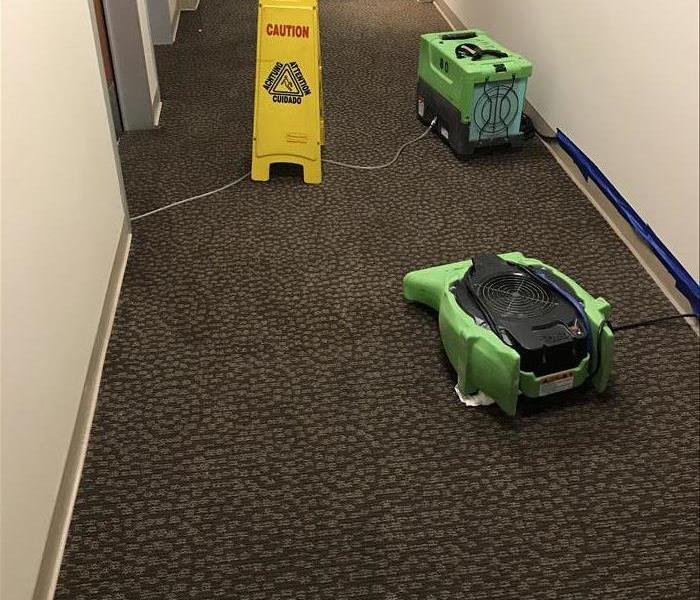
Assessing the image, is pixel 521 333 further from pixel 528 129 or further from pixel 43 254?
pixel 528 129

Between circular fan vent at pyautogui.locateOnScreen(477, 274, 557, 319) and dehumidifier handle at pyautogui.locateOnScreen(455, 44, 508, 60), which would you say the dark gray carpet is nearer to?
circular fan vent at pyautogui.locateOnScreen(477, 274, 557, 319)

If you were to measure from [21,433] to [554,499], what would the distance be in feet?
3.03

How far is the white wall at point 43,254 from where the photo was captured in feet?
3.84

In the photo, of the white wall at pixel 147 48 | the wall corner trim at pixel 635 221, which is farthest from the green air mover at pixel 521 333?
the white wall at pixel 147 48

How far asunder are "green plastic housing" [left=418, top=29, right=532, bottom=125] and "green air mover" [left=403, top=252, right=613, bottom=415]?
0.89 metres

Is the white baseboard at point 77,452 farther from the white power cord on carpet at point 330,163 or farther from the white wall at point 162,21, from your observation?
the white wall at point 162,21

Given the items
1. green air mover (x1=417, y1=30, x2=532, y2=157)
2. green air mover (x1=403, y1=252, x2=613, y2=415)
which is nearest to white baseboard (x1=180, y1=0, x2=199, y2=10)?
green air mover (x1=417, y1=30, x2=532, y2=157)

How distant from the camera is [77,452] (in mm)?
1495

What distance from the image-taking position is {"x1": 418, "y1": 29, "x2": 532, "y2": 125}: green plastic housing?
7.88ft

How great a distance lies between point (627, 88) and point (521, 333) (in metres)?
0.74

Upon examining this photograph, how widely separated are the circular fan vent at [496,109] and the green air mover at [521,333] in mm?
917

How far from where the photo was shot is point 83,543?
1358mm

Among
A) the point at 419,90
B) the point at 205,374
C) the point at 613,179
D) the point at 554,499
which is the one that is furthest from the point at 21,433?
the point at 419,90

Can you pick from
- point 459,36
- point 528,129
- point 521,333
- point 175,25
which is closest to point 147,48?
point 175,25
